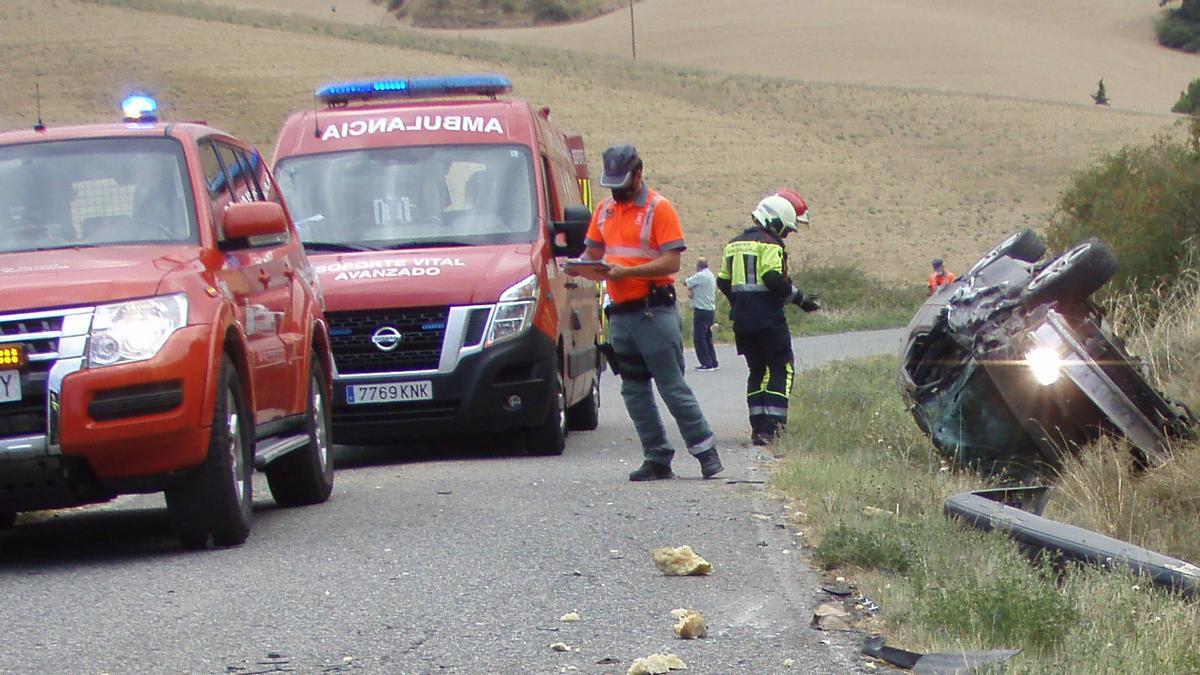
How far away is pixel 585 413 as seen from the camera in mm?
14227

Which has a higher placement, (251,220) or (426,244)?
(251,220)

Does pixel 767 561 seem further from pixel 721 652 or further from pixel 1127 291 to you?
pixel 1127 291

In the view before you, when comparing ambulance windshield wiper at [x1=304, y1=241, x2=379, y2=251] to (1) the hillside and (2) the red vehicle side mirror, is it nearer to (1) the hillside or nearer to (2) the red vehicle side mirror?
(2) the red vehicle side mirror

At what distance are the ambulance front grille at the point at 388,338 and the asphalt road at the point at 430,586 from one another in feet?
5.42

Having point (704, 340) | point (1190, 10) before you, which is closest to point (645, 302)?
point (704, 340)

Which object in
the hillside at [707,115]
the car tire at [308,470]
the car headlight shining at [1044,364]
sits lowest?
the hillside at [707,115]

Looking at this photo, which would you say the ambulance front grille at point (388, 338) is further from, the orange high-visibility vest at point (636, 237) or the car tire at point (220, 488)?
the car tire at point (220, 488)

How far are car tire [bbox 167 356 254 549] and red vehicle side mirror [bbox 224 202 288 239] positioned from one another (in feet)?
1.99

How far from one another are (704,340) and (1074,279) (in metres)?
14.1

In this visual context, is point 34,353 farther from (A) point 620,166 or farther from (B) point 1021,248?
(B) point 1021,248

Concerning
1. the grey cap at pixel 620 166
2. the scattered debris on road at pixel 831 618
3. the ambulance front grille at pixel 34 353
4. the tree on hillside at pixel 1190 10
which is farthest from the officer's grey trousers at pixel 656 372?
the tree on hillside at pixel 1190 10

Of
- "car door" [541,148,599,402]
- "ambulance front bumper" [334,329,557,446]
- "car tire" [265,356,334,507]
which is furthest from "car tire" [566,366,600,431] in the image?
"car tire" [265,356,334,507]

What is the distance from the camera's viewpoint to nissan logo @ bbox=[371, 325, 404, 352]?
11492mm

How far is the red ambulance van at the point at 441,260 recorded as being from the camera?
11.4 meters
